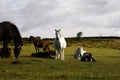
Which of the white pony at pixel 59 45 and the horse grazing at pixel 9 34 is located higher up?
the horse grazing at pixel 9 34

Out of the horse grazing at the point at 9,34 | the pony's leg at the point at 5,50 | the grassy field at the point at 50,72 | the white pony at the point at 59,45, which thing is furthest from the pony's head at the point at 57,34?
the grassy field at the point at 50,72

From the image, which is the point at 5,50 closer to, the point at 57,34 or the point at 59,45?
the point at 57,34

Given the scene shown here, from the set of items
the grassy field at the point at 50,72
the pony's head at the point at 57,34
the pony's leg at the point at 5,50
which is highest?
the pony's head at the point at 57,34

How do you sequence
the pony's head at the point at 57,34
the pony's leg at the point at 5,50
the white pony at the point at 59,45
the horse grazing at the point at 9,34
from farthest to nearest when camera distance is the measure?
the white pony at the point at 59,45, the pony's head at the point at 57,34, the pony's leg at the point at 5,50, the horse grazing at the point at 9,34

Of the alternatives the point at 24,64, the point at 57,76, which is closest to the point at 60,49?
the point at 24,64

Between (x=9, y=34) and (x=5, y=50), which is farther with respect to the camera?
(x=5, y=50)

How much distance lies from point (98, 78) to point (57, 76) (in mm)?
2118

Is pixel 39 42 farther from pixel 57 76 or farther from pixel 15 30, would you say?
pixel 57 76

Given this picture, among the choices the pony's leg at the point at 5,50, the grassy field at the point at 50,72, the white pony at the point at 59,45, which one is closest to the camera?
the grassy field at the point at 50,72

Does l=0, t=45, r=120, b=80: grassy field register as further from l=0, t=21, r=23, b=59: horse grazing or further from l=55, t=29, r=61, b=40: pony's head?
Result: l=55, t=29, r=61, b=40: pony's head

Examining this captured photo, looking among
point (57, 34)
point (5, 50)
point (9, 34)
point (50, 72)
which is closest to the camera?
point (50, 72)

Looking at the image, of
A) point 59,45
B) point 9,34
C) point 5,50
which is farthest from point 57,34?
point 9,34

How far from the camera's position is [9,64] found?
26453 mm

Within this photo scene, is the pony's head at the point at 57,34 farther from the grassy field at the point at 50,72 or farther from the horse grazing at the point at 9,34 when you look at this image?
the grassy field at the point at 50,72
